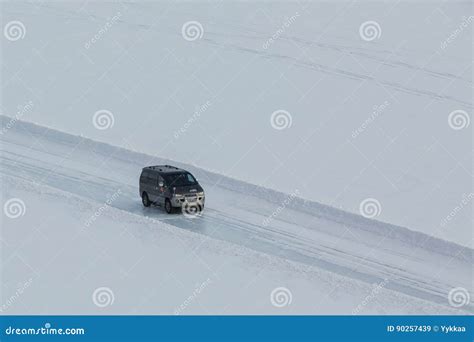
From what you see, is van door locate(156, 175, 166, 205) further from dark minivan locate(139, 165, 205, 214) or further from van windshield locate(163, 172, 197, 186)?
van windshield locate(163, 172, 197, 186)

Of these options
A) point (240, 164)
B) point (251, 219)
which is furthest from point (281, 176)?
point (251, 219)

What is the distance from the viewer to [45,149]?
32062mm

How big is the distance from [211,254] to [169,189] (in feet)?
12.3

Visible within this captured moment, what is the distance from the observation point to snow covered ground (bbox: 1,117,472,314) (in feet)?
66.5

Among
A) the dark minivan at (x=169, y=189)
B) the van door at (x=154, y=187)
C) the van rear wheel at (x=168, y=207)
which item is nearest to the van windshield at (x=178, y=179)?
the dark minivan at (x=169, y=189)

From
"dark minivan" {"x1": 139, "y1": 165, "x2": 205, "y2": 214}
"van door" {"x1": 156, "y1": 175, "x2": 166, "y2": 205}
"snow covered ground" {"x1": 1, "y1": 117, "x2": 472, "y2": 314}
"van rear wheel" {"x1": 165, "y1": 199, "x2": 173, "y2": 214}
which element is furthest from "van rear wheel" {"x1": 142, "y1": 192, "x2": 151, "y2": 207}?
"van rear wheel" {"x1": 165, "y1": 199, "x2": 173, "y2": 214}

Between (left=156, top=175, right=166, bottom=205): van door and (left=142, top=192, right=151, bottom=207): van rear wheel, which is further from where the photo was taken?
(left=142, top=192, right=151, bottom=207): van rear wheel

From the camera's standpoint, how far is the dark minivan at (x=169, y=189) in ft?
83.7

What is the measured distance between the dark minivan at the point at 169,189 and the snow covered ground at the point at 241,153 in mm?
477

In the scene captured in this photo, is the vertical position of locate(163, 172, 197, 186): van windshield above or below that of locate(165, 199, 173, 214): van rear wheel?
above

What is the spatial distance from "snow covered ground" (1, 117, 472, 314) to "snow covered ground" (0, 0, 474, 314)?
68mm

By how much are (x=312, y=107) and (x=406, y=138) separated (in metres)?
5.41

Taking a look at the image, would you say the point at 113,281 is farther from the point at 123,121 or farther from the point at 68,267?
the point at 123,121

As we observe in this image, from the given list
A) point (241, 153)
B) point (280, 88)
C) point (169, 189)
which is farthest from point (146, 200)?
point (280, 88)
